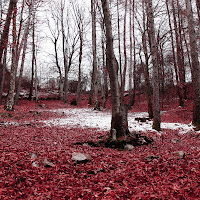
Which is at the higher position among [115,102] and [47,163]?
[115,102]

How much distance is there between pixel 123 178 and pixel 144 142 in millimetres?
2515

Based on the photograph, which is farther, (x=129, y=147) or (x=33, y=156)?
(x=129, y=147)

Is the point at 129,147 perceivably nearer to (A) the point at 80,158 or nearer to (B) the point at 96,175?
(A) the point at 80,158

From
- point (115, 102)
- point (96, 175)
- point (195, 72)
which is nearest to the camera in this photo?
point (96, 175)

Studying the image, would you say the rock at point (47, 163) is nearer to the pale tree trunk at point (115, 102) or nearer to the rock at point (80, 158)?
the rock at point (80, 158)

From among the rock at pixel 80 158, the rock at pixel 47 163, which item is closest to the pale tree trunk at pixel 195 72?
the rock at pixel 80 158

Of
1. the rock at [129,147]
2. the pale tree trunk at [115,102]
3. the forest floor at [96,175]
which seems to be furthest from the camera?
the pale tree trunk at [115,102]

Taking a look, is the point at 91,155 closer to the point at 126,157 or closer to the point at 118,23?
the point at 126,157

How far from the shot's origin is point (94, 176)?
3240 millimetres

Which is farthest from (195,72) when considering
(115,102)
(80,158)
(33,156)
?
(33,156)

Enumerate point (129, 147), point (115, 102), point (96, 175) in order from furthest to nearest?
point (115, 102), point (129, 147), point (96, 175)

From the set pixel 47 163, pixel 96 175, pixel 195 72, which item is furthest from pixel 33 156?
pixel 195 72

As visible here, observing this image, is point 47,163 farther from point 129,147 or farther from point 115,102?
point 115,102

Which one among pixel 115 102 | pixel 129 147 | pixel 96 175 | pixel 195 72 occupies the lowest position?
pixel 96 175
